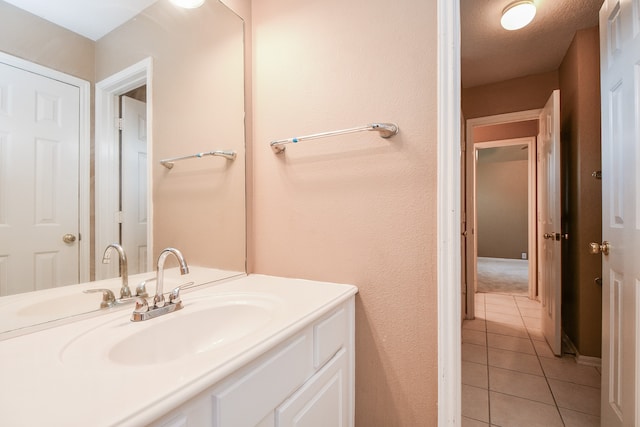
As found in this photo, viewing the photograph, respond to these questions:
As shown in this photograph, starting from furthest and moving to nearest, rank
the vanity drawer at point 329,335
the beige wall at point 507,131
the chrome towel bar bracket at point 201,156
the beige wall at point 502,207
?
1. the beige wall at point 502,207
2. the beige wall at point 507,131
3. the chrome towel bar bracket at point 201,156
4. the vanity drawer at point 329,335

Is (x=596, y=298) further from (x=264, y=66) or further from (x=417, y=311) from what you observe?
(x=264, y=66)

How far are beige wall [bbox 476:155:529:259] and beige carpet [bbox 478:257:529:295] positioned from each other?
10.4 inches

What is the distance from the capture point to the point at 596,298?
6.32 feet

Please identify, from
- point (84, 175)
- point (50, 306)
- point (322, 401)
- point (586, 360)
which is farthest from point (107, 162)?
point (586, 360)

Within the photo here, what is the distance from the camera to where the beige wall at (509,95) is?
8.39 ft

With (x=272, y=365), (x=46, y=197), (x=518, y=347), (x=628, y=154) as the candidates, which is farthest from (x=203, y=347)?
(x=518, y=347)

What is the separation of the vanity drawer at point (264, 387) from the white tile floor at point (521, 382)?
118 cm

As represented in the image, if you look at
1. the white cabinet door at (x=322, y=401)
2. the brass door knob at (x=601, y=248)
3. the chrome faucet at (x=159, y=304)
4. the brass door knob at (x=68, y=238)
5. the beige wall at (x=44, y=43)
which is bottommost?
the white cabinet door at (x=322, y=401)

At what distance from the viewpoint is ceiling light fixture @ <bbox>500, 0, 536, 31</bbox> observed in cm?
169

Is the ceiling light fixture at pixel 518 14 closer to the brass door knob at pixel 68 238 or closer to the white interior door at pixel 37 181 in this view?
the white interior door at pixel 37 181

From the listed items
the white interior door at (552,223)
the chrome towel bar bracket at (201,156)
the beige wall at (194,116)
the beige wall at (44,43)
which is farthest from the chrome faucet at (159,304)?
the white interior door at (552,223)

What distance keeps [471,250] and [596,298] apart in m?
1.06

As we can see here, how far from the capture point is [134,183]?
1.01 m

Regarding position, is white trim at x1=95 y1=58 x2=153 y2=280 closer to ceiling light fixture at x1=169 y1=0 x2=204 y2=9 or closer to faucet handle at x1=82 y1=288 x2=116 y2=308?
faucet handle at x1=82 y1=288 x2=116 y2=308
